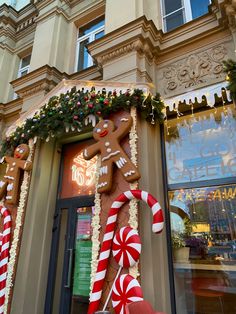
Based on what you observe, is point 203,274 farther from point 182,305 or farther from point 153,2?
point 153,2

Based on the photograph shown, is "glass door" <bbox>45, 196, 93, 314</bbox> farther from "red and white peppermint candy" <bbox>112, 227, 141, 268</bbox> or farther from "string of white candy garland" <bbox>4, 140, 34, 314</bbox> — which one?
"red and white peppermint candy" <bbox>112, 227, 141, 268</bbox>

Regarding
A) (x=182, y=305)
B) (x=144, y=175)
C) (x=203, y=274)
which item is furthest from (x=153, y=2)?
(x=182, y=305)

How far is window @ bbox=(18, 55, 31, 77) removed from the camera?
7959 millimetres

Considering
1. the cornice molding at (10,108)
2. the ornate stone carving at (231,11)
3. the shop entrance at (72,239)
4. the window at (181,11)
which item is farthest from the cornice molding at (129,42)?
the cornice molding at (10,108)

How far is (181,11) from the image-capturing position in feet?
17.1

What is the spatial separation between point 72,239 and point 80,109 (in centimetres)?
235

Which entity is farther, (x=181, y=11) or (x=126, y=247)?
(x=181, y=11)

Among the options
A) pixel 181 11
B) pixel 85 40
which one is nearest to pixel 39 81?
pixel 85 40

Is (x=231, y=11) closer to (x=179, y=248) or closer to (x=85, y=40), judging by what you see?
(x=179, y=248)

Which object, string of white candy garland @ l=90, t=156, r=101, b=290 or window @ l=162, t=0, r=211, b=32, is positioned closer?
string of white candy garland @ l=90, t=156, r=101, b=290

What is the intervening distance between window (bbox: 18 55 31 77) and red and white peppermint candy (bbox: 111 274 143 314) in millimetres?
7279

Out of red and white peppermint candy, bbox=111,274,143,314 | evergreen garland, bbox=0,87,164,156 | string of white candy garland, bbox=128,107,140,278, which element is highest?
evergreen garland, bbox=0,87,164,156

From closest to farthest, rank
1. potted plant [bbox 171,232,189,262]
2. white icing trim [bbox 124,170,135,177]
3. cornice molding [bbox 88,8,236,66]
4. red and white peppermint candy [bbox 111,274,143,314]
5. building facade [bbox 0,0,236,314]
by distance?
1. red and white peppermint candy [bbox 111,274,143,314]
2. white icing trim [bbox 124,170,135,177]
3. building facade [bbox 0,0,236,314]
4. potted plant [bbox 171,232,189,262]
5. cornice molding [bbox 88,8,236,66]

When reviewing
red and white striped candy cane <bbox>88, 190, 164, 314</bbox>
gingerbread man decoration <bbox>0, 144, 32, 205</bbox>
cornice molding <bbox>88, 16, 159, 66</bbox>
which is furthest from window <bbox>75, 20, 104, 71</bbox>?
red and white striped candy cane <bbox>88, 190, 164, 314</bbox>
